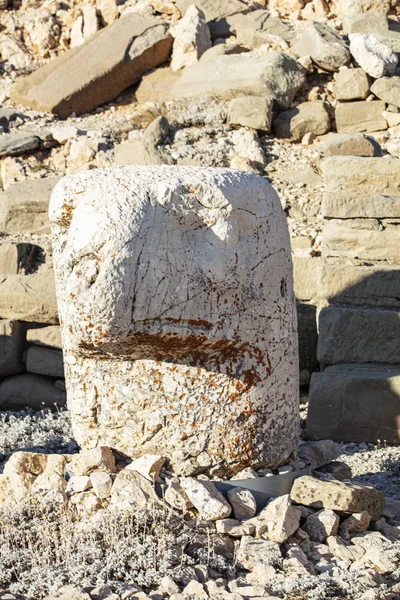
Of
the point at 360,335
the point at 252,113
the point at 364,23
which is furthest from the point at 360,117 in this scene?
the point at 360,335

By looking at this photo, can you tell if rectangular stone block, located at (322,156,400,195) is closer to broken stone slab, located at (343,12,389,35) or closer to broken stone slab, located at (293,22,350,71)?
broken stone slab, located at (293,22,350,71)

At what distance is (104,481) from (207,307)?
2.70 ft

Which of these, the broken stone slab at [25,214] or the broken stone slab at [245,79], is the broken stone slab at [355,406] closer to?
the broken stone slab at [25,214]

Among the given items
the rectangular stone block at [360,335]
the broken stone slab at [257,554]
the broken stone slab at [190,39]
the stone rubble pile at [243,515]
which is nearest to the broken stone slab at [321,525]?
the stone rubble pile at [243,515]

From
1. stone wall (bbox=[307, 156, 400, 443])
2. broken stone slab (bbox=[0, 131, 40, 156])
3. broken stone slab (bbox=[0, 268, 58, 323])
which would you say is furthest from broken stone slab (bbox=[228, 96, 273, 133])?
broken stone slab (bbox=[0, 268, 58, 323])

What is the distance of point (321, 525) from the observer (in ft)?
11.0

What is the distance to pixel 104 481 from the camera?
3.40 meters

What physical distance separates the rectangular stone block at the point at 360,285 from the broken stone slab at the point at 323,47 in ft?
16.8

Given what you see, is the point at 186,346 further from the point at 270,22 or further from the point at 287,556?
the point at 270,22

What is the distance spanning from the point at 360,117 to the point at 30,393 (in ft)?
17.1

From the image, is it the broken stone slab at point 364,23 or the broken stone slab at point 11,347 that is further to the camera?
the broken stone slab at point 364,23

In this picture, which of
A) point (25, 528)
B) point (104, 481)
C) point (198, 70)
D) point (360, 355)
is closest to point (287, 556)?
point (104, 481)

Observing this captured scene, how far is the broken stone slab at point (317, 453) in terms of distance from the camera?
4.00m

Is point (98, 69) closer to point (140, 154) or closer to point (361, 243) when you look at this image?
point (140, 154)
